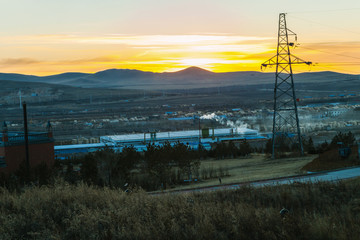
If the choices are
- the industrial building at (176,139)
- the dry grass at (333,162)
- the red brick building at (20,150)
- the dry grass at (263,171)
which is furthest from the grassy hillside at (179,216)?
the industrial building at (176,139)

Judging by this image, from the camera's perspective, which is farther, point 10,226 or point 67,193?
point 67,193

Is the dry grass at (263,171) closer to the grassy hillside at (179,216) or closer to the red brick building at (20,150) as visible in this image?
the grassy hillside at (179,216)

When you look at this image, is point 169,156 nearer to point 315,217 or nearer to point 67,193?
point 67,193

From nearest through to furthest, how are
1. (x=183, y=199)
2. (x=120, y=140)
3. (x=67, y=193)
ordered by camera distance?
(x=183, y=199), (x=67, y=193), (x=120, y=140)

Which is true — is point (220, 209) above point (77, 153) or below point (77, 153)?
above

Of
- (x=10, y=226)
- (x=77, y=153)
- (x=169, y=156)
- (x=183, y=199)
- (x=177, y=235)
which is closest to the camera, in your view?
(x=177, y=235)

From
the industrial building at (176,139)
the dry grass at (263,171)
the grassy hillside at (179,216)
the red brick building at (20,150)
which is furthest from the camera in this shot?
the industrial building at (176,139)

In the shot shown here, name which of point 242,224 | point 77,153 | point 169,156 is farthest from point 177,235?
point 77,153
